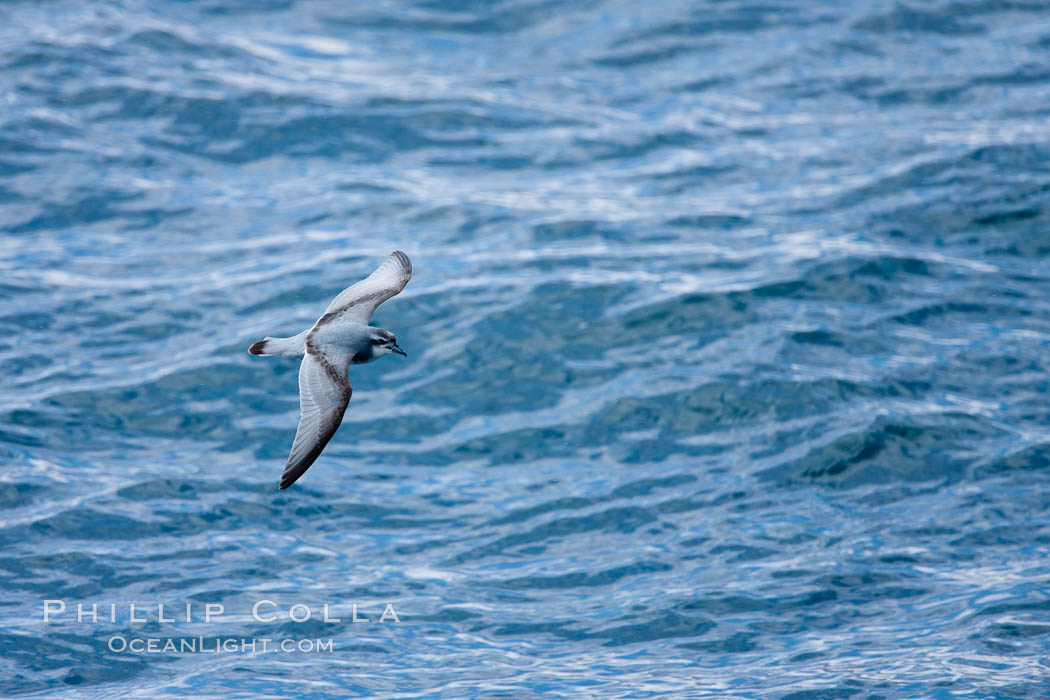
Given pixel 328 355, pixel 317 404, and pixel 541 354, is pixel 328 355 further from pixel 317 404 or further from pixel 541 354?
pixel 541 354

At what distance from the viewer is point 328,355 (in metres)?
8.99

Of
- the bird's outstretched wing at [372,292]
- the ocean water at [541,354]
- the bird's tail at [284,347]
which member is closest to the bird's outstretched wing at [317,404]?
the bird's tail at [284,347]

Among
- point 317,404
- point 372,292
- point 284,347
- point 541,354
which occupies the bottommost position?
point 541,354

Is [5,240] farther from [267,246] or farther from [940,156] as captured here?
[940,156]

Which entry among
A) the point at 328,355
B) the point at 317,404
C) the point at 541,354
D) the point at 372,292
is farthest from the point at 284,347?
the point at 541,354

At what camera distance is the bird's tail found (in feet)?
30.0

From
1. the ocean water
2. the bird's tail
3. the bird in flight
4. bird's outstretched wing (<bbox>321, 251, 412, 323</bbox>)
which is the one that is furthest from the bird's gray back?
the ocean water

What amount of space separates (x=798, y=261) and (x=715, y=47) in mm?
7062

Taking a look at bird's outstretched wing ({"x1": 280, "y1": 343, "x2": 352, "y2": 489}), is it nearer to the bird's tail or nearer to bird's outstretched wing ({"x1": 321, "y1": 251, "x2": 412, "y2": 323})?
the bird's tail

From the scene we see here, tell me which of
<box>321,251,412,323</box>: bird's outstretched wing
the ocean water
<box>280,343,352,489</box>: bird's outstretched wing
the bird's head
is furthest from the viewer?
the ocean water

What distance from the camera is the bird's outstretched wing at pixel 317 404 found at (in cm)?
837

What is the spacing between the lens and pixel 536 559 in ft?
38.1

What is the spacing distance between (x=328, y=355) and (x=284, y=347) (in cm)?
44

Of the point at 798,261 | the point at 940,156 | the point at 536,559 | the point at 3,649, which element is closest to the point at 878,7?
the point at 940,156
